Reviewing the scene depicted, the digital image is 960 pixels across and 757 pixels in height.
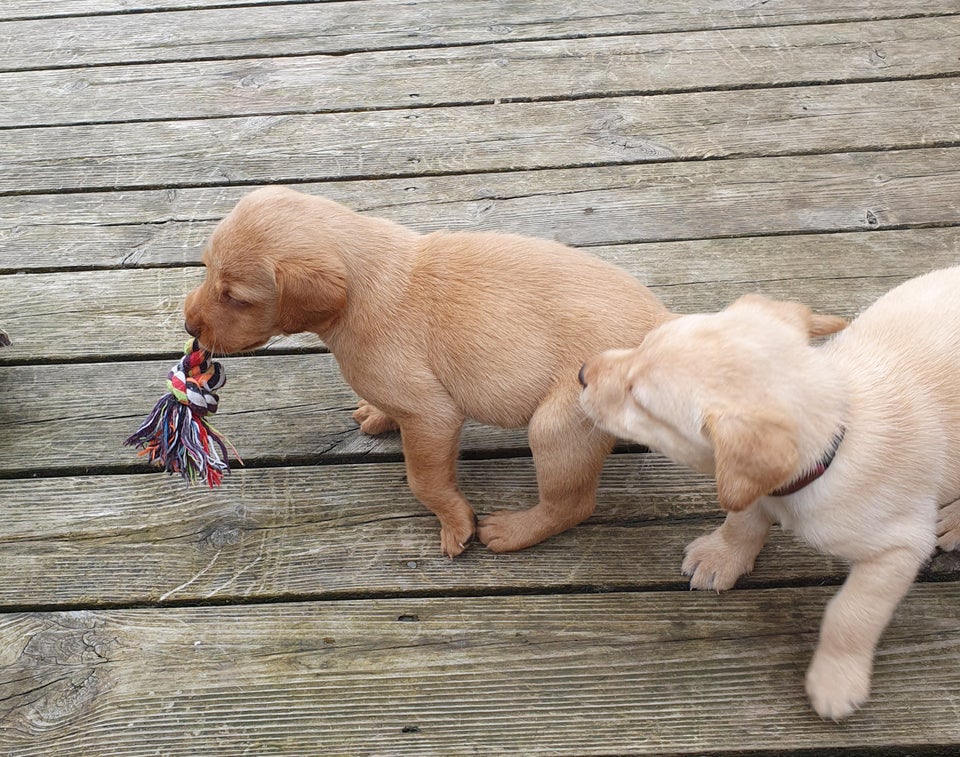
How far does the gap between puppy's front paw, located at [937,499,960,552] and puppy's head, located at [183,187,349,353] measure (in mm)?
1597

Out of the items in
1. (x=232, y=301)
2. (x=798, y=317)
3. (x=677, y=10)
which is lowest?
(x=232, y=301)

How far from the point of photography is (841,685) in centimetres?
177

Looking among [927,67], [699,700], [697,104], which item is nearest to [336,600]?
[699,700]

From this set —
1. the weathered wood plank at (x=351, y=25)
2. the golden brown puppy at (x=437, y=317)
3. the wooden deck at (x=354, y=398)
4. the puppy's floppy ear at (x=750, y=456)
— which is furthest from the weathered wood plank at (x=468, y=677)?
the weathered wood plank at (x=351, y=25)

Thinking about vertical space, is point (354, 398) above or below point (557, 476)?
below

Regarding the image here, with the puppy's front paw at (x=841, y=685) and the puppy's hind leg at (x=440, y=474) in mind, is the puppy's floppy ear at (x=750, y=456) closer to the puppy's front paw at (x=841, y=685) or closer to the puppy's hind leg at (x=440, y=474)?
the puppy's front paw at (x=841, y=685)

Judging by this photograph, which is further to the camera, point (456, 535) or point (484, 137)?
point (484, 137)

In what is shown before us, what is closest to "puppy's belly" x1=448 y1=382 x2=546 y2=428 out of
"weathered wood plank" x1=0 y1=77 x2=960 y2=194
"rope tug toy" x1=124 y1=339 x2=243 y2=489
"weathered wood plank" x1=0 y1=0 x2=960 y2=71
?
"rope tug toy" x1=124 y1=339 x2=243 y2=489

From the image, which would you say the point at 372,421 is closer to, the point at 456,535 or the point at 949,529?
the point at 456,535

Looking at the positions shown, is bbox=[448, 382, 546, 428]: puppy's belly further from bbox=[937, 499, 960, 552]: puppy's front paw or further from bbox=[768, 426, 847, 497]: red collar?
bbox=[937, 499, 960, 552]: puppy's front paw

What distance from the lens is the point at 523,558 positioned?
2129 mm

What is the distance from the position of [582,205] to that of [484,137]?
0.57 metres

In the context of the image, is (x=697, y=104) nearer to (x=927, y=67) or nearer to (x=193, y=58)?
(x=927, y=67)

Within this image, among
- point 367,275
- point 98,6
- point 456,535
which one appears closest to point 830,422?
point 456,535
